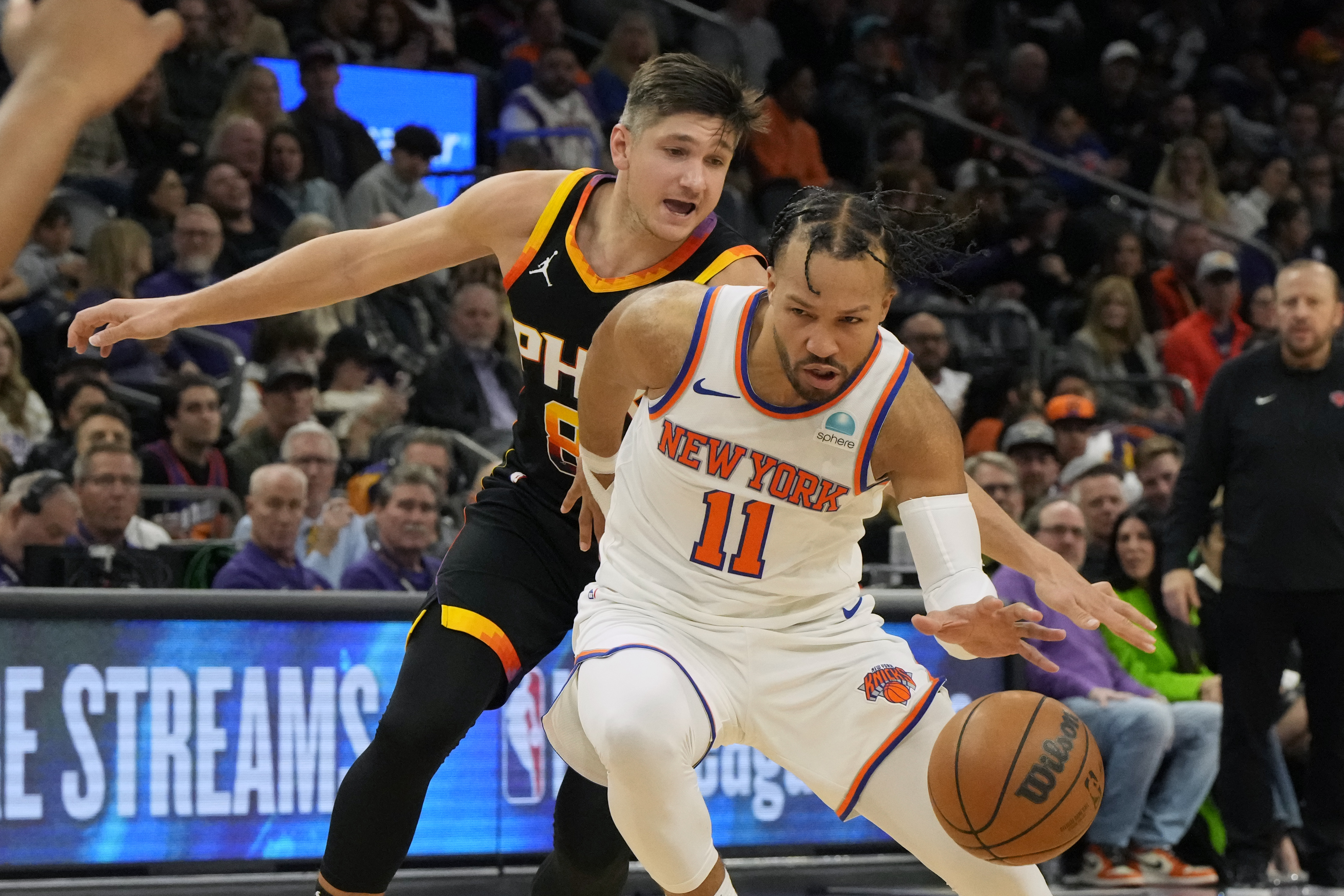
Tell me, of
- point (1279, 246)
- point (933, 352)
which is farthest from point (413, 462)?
point (1279, 246)

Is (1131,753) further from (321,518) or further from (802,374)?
(802,374)

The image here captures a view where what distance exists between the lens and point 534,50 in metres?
12.4

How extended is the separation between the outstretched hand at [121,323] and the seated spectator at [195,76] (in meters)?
6.55

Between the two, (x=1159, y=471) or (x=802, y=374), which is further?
(x=1159, y=471)

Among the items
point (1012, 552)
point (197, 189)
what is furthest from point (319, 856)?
point (197, 189)

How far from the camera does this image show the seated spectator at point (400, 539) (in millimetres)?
7145

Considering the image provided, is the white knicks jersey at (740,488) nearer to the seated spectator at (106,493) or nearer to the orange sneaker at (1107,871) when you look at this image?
the seated spectator at (106,493)

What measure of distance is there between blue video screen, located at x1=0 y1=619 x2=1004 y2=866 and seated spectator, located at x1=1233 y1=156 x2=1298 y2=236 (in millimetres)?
9894

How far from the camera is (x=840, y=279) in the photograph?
3639mm

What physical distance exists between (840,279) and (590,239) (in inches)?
39.5

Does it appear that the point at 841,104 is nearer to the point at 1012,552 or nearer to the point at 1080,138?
the point at 1080,138

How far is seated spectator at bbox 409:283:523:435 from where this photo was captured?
375 inches

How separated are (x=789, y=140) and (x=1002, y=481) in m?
5.28

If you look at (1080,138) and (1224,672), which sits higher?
(1080,138)
